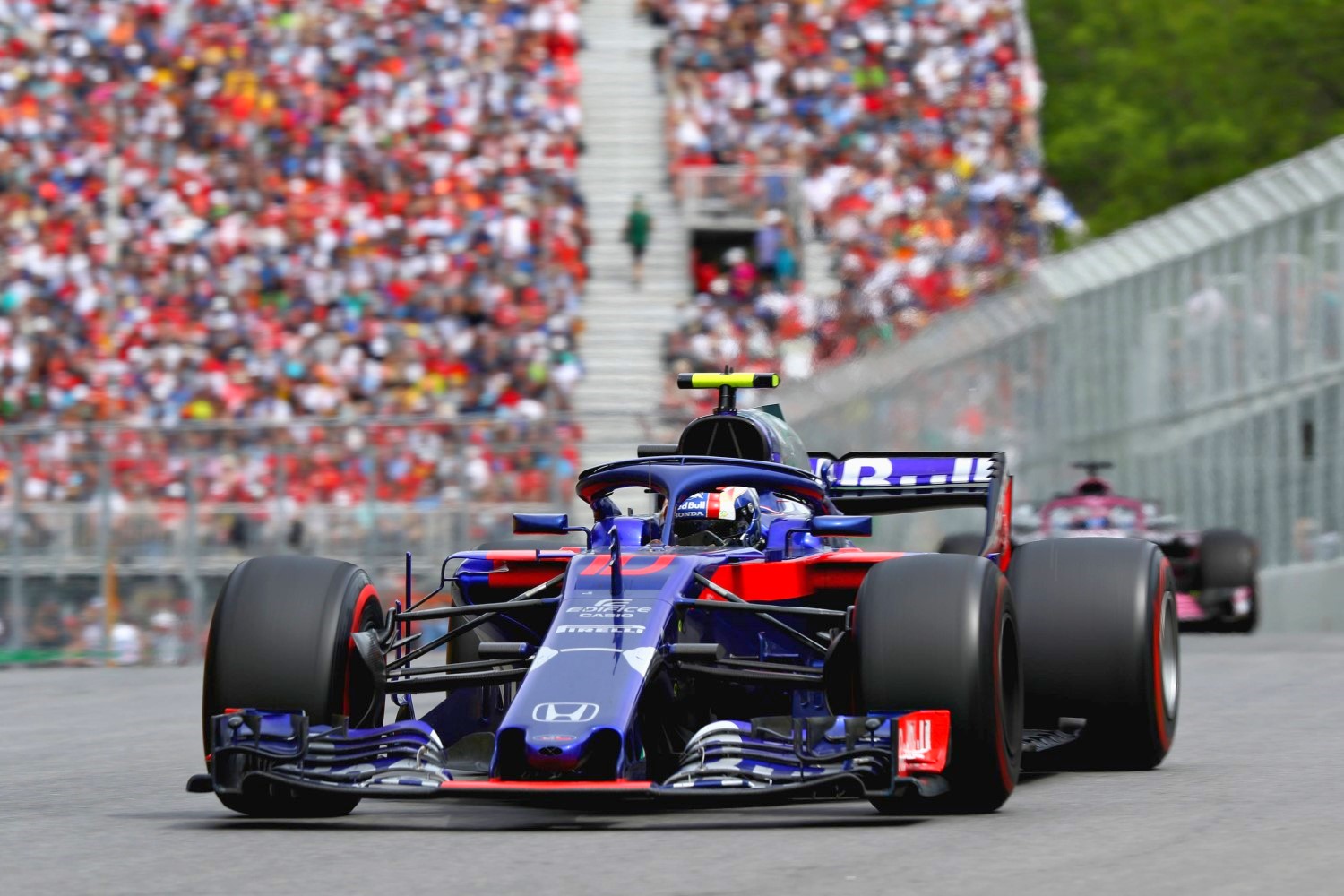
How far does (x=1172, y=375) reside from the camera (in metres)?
26.5

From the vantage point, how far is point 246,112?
95.9 feet

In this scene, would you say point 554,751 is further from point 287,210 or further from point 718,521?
point 287,210

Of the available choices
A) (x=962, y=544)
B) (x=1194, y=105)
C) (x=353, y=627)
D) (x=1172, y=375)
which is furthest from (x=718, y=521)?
(x=1194, y=105)

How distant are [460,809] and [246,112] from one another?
21.8 metres

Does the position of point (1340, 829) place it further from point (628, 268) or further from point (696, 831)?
point (628, 268)

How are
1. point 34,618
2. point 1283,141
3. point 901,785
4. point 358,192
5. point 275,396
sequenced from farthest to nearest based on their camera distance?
point 1283,141, point 358,192, point 275,396, point 34,618, point 901,785

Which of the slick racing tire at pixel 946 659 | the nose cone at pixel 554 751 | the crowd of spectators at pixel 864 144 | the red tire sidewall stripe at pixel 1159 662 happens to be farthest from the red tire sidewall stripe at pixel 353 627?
the crowd of spectators at pixel 864 144

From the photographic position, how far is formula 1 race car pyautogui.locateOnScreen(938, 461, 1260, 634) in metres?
21.9

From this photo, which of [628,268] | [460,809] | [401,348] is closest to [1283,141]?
[628,268]

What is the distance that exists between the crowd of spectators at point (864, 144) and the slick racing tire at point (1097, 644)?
57.8 ft

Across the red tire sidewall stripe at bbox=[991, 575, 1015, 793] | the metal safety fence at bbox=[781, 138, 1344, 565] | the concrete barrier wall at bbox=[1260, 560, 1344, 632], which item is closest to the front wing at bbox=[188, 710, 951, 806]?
the red tire sidewall stripe at bbox=[991, 575, 1015, 793]

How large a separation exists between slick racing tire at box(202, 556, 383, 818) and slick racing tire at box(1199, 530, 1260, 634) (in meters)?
14.8

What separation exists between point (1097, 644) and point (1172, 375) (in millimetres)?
17325

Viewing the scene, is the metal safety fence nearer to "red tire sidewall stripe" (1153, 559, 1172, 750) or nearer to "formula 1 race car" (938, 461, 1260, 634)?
"formula 1 race car" (938, 461, 1260, 634)
